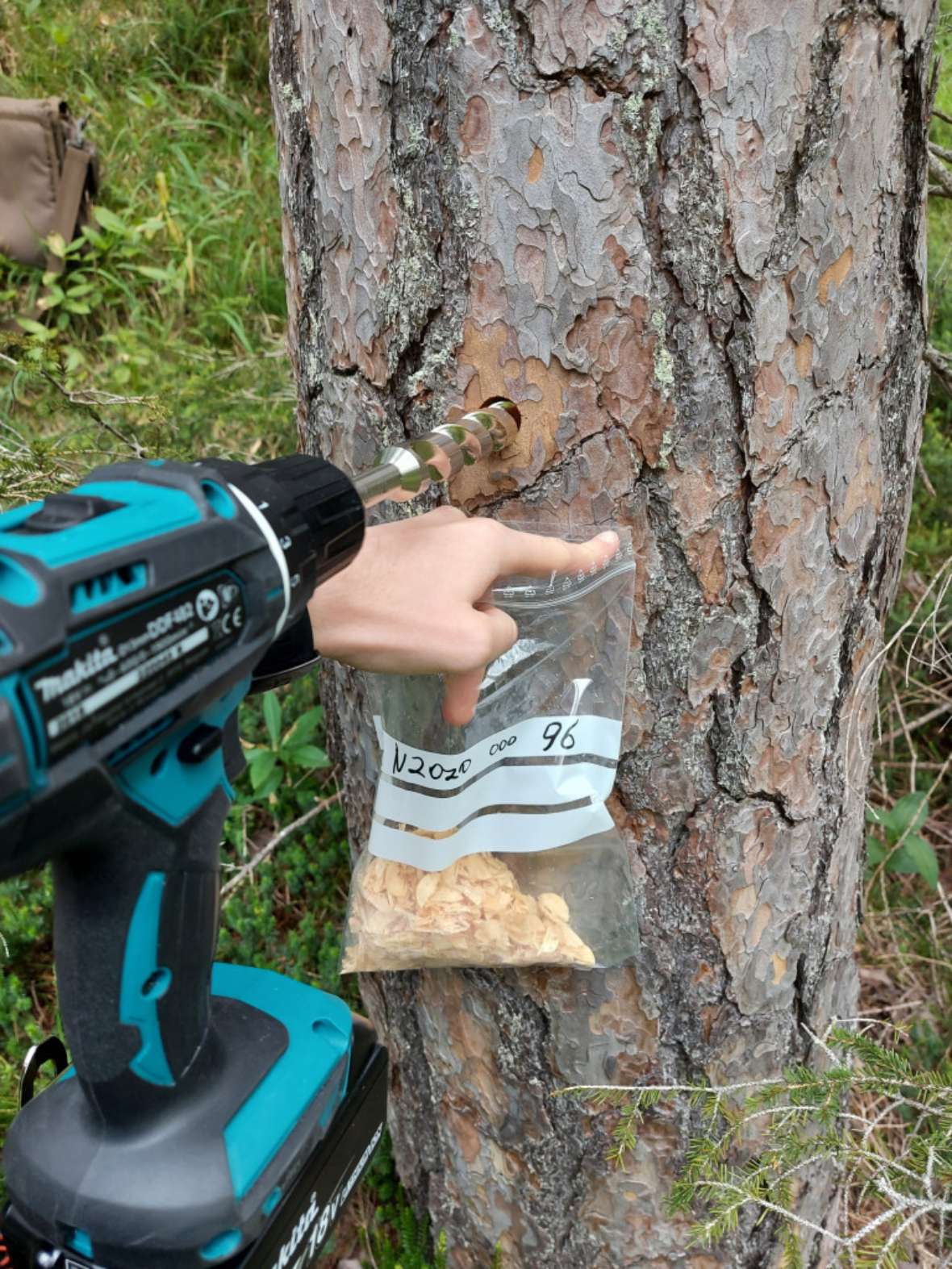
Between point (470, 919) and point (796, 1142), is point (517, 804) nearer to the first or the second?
point (470, 919)

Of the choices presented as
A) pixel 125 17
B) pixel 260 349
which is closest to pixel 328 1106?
pixel 260 349

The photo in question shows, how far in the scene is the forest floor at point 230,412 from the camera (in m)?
1.80

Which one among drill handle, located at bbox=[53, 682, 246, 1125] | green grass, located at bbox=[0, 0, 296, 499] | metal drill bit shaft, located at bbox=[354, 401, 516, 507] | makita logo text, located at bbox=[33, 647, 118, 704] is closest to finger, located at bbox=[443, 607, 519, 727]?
metal drill bit shaft, located at bbox=[354, 401, 516, 507]

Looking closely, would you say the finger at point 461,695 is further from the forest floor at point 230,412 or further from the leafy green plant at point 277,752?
the leafy green plant at point 277,752

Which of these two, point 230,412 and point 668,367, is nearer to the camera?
point 668,367

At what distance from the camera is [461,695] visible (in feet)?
3.34

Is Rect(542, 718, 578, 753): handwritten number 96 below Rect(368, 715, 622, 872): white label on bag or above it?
above

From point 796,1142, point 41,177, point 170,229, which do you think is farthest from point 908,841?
point 41,177

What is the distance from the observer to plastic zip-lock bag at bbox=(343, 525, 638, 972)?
3.58ft

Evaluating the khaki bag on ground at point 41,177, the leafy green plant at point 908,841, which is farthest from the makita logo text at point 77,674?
the khaki bag on ground at point 41,177

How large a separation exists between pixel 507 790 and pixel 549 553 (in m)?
0.31

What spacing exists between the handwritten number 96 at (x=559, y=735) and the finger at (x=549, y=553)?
19 cm

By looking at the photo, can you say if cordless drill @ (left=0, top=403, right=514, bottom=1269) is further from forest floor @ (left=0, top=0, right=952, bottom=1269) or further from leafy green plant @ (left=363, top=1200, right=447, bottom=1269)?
forest floor @ (left=0, top=0, right=952, bottom=1269)

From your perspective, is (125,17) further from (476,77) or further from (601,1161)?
(601,1161)
